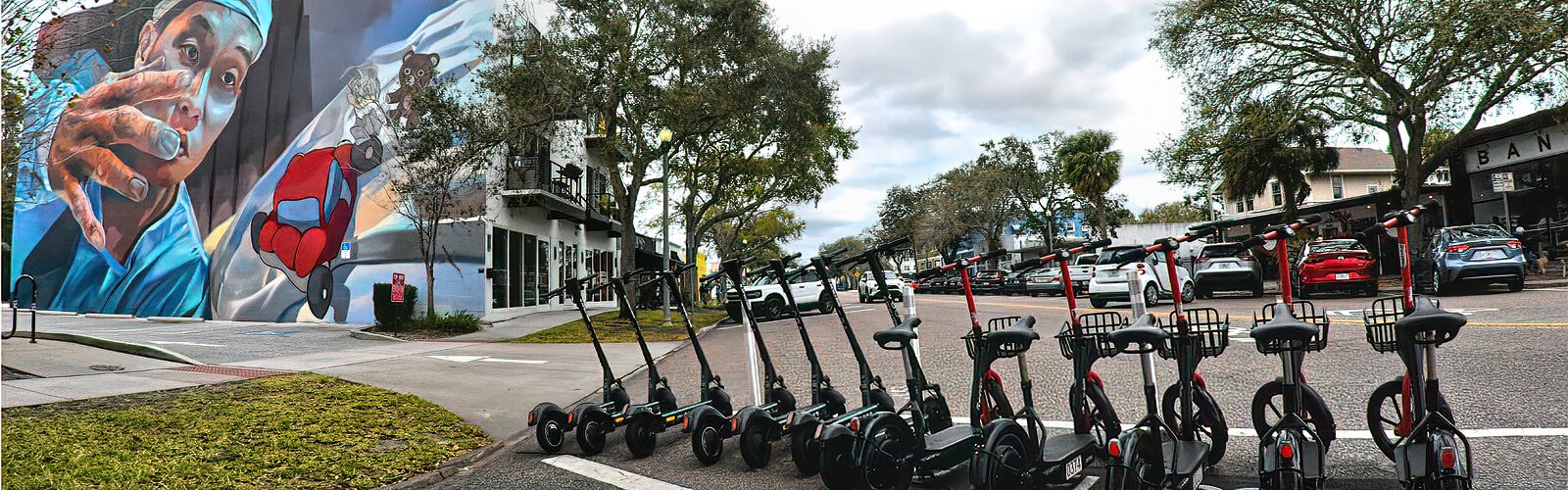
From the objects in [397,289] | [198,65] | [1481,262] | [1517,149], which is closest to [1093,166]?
[1517,149]

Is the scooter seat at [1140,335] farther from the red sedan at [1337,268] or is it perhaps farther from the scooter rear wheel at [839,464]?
the red sedan at [1337,268]

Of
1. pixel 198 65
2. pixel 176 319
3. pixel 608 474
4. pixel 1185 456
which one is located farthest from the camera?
pixel 198 65

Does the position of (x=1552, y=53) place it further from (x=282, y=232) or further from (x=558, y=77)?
(x=282, y=232)

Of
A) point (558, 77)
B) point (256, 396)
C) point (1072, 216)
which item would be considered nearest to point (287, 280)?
point (558, 77)

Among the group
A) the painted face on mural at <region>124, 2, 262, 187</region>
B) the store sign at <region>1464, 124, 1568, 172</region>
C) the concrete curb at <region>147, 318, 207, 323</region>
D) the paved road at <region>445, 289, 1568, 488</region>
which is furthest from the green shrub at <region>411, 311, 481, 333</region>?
the store sign at <region>1464, 124, 1568, 172</region>

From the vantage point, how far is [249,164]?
24750mm

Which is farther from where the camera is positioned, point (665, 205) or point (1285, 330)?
point (665, 205)

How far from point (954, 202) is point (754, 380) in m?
50.6

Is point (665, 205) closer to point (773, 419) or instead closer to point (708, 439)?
point (708, 439)

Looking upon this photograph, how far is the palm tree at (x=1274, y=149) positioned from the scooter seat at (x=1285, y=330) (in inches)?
905

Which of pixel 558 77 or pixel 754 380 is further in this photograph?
pixel 558 77

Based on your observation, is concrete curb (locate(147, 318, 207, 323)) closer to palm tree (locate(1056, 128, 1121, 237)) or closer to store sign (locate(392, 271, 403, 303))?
store sign (locate(392, 271, 403, 303))

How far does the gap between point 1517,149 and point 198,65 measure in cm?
3984

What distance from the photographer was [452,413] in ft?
25.6
